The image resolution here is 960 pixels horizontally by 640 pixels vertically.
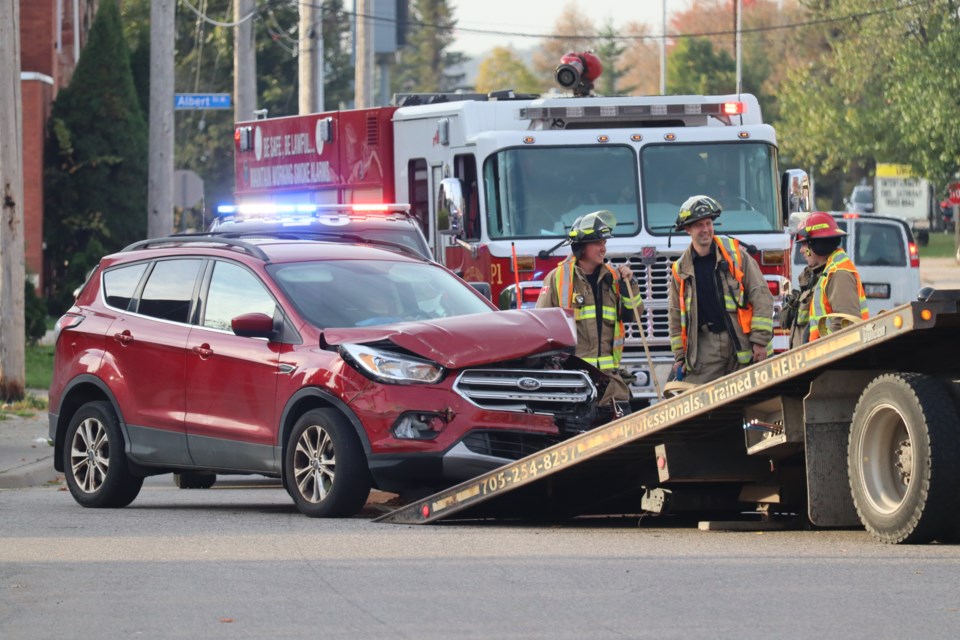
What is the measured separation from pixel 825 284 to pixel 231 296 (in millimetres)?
3701

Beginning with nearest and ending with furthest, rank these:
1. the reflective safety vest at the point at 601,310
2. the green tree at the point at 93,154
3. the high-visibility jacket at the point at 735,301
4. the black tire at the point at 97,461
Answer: the high-visibility jacket at the point at 735,301
the reflective safety vest at the point at 601,310
the black tire at the point at 97,461
the green tree at the point at 93,154

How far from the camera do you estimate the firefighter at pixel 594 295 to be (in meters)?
11.8

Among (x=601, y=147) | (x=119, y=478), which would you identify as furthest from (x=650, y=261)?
(x=119, y=478)

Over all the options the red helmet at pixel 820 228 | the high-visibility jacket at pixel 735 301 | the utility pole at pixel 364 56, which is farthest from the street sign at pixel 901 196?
the red helmet at pixel 820 228

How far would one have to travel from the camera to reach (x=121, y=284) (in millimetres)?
12555

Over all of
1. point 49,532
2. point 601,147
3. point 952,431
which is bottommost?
point 49,532

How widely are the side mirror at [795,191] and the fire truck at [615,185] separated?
0.04ft

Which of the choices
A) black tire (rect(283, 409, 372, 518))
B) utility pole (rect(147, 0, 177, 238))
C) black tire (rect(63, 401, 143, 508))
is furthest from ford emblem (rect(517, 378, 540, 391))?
utility pole (rect(147, 0, 177, 238))

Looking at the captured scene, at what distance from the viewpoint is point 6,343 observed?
2058 centimetres

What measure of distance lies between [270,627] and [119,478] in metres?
5.40

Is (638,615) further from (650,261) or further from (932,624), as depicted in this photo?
(650,261)

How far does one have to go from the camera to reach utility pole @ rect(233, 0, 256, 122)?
29.2 meters

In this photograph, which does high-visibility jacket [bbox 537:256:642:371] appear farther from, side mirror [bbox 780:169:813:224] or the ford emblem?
side mirror [bbox 780:169:813:224]

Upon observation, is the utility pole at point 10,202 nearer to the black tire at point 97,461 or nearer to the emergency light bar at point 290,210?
the emergency light bar at point 290,210
